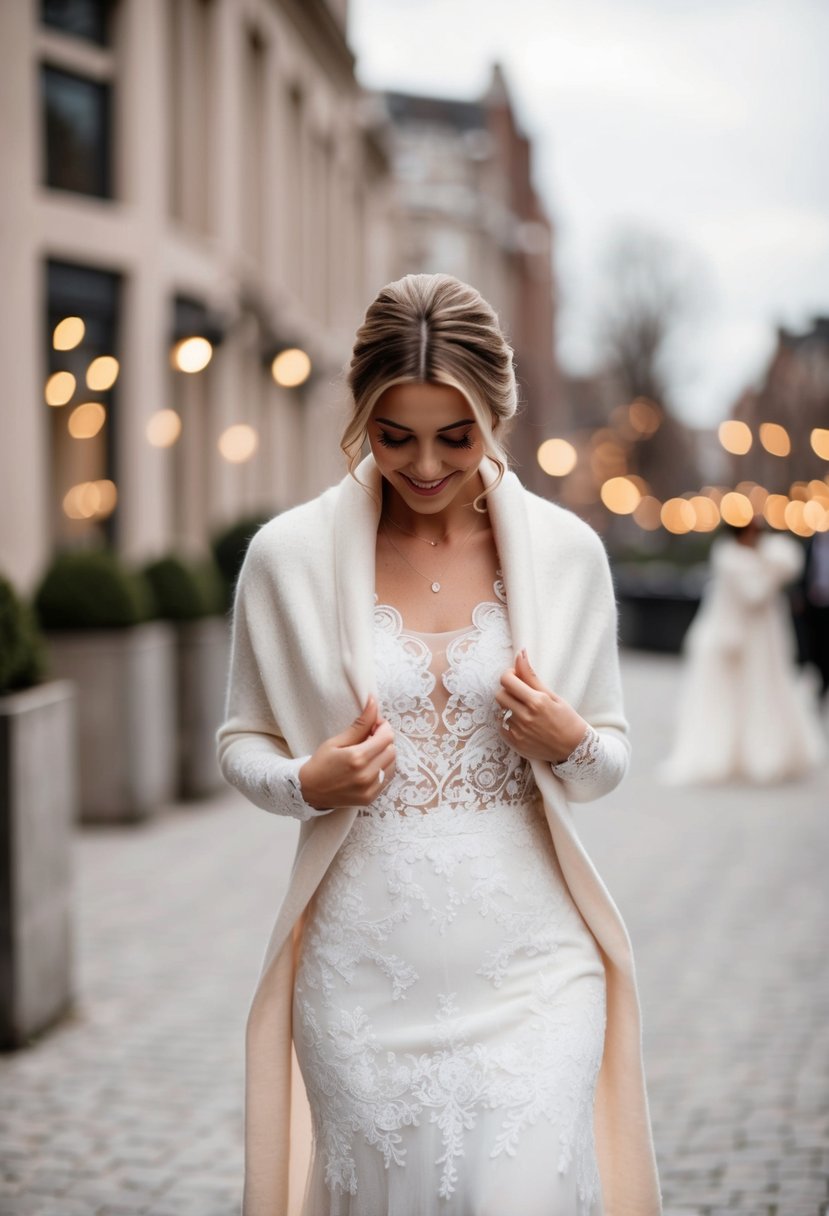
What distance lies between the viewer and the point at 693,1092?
5469 millimetres

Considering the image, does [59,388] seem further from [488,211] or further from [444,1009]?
[488,211]

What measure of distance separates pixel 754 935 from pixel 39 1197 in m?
4.29

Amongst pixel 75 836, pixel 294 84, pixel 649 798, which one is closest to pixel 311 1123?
pixel 75 836

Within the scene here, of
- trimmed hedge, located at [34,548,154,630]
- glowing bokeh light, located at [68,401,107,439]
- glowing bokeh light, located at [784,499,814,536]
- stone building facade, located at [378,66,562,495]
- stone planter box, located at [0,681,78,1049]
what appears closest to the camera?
stone planter box, located at [0,681,78,1049]

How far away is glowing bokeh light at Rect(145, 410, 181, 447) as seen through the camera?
657 inches

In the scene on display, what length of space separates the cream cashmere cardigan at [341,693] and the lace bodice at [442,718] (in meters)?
0.07

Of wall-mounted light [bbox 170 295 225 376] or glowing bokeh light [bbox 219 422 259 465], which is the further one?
glowing bokeh light [bbox 219 422 259 465]

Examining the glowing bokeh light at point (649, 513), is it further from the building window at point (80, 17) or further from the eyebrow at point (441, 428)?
the eyebrow at point (441, 428)

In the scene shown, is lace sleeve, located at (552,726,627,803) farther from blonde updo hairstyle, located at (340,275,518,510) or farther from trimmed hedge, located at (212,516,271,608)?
trimmed hedge, located at (212,516,271,608)

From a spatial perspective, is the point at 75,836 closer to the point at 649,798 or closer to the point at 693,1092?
the point at 649,798

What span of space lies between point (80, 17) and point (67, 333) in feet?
11.6

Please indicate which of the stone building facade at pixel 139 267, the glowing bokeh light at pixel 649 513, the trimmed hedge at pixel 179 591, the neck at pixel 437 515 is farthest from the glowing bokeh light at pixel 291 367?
the glowing bokeh light at pixel 649 513

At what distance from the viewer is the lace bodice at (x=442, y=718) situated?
115 inches

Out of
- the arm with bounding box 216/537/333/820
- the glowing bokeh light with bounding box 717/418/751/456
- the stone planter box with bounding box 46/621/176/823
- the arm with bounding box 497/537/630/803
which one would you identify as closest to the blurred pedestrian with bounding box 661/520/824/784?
the stone planter box with bounding box 46/621/176/823
